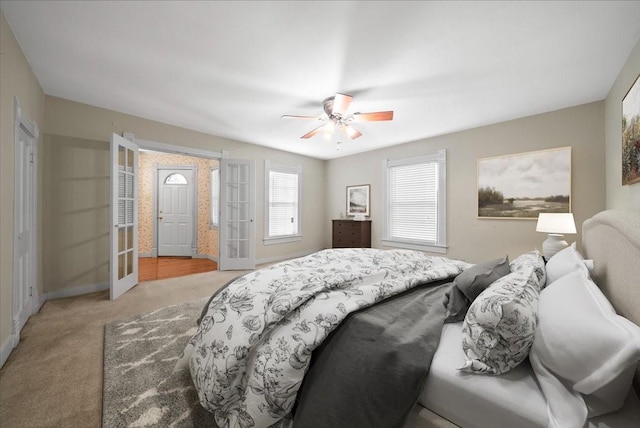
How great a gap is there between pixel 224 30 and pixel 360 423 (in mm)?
2556

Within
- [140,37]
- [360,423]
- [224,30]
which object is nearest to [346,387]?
[360,423]

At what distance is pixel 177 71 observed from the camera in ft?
8.43

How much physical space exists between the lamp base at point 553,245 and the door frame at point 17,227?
5.32 meters

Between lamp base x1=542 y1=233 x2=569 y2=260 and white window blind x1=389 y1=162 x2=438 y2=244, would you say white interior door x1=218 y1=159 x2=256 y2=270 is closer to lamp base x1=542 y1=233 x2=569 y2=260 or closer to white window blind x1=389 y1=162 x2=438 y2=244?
white window blind x1=389 y1=162 x2=438 y2=244

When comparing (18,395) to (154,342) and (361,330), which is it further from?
(361,330)

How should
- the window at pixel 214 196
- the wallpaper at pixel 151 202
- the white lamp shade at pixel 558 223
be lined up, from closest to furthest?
1. the white lamp shade at pixel 558 223
2. the window at pixel 214 196
3. the wallpaper at pixel 151 202

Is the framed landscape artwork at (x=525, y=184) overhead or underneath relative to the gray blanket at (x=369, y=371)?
overhead

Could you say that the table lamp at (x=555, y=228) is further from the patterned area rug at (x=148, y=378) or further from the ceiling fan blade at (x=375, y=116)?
the patterned area rug at (x=148, y=378)

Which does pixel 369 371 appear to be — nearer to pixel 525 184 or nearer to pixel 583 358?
pixel 583 358

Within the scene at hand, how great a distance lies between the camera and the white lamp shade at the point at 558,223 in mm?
3012

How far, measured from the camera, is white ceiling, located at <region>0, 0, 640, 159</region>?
1.81 meters

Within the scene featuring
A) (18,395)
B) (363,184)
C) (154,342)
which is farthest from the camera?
(363,184)

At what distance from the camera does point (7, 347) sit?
1953mm

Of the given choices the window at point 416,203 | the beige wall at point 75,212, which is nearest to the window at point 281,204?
the window at point 416,203
